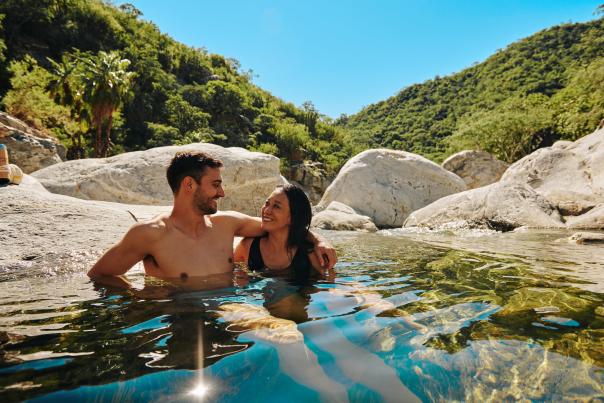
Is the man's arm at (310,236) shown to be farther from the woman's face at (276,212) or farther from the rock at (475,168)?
the rock at (475,168)

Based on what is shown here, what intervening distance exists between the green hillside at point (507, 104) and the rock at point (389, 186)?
61.8 ft

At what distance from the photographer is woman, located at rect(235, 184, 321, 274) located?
13.0 feet

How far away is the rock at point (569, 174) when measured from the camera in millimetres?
9648

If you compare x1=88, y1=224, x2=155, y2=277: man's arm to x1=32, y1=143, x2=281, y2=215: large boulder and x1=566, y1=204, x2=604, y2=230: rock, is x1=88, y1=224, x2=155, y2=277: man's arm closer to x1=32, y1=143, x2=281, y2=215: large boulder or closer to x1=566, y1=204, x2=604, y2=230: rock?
x1=32, y1=143, x2=281, y2=215: large boulder

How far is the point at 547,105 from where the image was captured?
35.2 m

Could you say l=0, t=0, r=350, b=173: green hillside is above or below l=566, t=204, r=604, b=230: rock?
above

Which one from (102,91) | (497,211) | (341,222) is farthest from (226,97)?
(497,211)

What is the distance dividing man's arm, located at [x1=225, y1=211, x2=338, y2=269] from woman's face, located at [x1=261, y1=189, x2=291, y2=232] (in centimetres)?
16

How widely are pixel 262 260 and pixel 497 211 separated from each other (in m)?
7.55

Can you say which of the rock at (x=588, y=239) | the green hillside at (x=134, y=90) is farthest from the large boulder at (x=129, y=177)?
the green hillside at (x=134, y=90)

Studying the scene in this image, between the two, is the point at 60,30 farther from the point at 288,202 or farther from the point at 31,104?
the point at 288,202

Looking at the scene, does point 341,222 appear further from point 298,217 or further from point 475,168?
point 475,168

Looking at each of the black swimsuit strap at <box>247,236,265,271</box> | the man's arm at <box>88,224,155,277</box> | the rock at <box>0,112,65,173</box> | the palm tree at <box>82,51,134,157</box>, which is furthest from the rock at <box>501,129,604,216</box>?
the palm tree at <box>82,51,134,157</box>

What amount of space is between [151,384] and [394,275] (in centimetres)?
296
